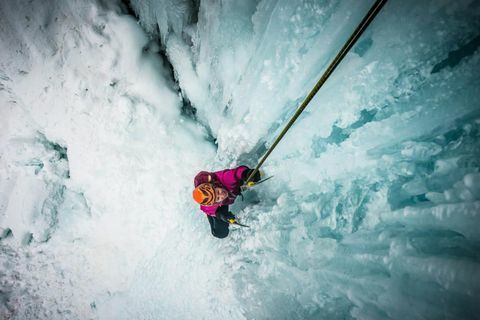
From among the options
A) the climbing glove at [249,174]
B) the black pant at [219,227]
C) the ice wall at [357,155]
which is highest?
the ice wall at [357,155]

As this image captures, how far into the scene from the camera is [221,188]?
245 cm

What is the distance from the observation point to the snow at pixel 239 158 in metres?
1.34

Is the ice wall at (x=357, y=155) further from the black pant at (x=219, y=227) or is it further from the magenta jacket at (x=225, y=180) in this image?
the magenta jacket at (x=225, y=180)

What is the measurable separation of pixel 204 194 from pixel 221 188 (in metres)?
0.28

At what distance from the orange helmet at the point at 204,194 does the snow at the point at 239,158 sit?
0.64 m

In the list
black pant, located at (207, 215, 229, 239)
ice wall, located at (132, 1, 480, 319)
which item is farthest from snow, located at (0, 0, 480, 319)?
black pant, located at (207, 215, 229, 239)

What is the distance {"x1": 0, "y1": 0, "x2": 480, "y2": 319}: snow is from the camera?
134 centimetres

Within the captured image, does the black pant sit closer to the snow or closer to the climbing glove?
the snow

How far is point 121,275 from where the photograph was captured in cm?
398

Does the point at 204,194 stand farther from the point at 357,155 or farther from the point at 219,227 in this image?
the point at 357,155

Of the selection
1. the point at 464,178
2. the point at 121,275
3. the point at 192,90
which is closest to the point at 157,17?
the point at 192,90

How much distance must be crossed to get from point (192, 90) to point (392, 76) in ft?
7.91

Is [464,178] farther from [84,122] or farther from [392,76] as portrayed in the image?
[84,122]

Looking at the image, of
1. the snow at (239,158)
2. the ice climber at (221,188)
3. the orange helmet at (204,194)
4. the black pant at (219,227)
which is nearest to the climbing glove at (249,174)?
the ice climber at (221,188)
